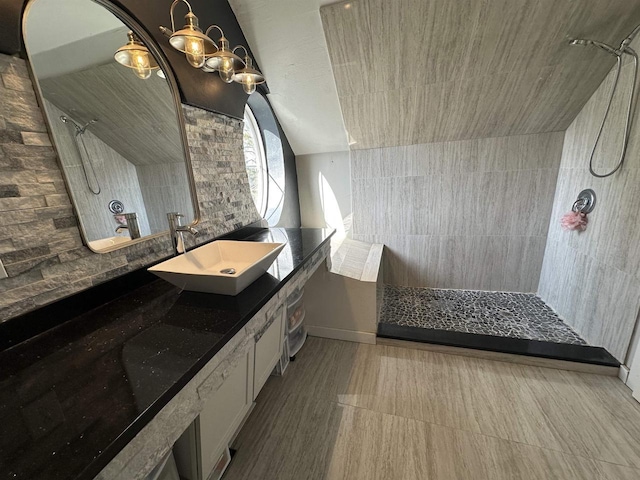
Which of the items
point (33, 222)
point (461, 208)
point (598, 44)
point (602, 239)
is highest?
point (598, 44)

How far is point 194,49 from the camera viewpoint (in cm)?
126

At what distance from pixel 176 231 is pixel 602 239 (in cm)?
286

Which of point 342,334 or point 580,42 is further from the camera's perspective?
point 342,334

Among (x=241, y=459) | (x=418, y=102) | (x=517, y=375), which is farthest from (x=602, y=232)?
(x=241, y=459)

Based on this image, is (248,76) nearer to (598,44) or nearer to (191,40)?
(191,40)

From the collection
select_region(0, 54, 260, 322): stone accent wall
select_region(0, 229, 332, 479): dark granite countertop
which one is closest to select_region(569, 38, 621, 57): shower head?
select_region(0, 229, 332, 479): dark granite countertop

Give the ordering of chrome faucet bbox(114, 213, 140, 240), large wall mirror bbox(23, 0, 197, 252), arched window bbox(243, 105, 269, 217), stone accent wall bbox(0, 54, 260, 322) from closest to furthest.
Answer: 1. stone accent wall bbox(0, 54, 260, 322)
2. large wall mirror bbox(23, 0, 197, 252)
3. chrome faucet bbox(114, 213, 140, 240)
4. arched window bbox(243, 105, 269, 217)

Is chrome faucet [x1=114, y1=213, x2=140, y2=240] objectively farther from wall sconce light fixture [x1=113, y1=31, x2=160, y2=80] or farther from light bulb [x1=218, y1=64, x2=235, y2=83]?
light bulb [x1=218, y1=64, x2=235, y2=83]

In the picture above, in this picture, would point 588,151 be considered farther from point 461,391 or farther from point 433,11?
point 461,391

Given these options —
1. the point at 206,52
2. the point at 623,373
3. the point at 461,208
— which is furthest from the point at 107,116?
the point at 623,373

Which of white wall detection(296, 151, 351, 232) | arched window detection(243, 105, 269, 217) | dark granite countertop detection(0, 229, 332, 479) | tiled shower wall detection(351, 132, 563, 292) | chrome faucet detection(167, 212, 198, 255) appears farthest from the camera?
white wall detection(296, 151, 351, 232)

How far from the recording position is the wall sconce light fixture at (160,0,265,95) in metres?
1.21

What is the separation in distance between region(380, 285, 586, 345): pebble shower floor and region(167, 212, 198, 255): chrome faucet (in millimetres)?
1968

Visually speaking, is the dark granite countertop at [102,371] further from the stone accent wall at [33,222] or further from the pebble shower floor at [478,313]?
the pebble shower floor at [478,313]
